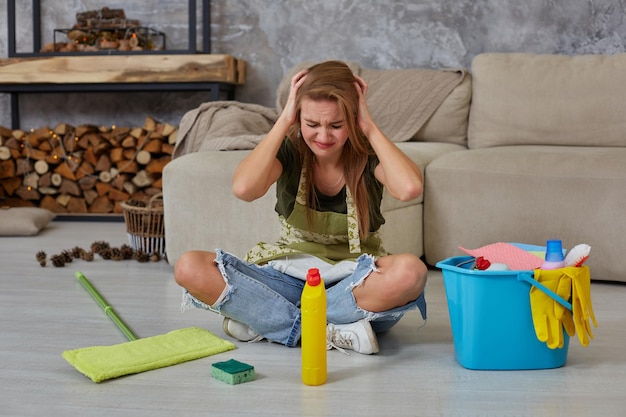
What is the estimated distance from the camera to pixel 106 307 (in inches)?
93.2

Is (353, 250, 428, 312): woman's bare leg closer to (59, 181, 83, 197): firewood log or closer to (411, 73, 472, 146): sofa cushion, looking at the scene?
(411, 73, 472, 146): sofa cushion

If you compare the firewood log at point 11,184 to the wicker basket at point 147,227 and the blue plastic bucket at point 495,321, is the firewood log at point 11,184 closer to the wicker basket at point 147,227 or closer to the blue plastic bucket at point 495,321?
the wicker basket at point 147,227

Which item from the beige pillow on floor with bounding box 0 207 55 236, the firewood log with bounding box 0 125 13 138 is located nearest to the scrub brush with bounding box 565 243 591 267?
the beige pillow on floor with bounding box 0 207 55 236

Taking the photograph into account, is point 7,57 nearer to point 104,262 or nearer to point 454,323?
point 104,262

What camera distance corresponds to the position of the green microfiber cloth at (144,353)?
1.83 metres

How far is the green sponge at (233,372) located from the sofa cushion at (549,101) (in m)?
2.04

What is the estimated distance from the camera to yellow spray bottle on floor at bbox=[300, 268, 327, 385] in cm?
173

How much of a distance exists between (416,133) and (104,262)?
1.40m

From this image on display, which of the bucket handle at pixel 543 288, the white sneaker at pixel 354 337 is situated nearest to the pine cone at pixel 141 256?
the white sneaker at pixel 354 337

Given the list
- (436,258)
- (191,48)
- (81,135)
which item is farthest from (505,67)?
(81,135)

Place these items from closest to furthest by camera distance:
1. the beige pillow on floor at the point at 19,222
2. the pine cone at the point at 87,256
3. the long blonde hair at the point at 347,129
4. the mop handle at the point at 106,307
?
1. the long blonde hair at the point at 347,129
2. the mop handle at the point at 106,307
3. the pine cone at the point at 87,256
4. the beige pillow on floor at the point at 19,222

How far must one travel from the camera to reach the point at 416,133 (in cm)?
366

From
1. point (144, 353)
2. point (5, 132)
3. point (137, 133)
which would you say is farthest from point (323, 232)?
point (5, 132)

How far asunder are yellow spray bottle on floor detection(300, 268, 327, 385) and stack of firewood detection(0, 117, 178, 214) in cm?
266
